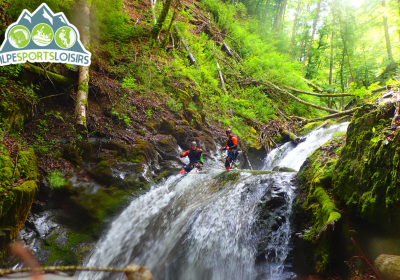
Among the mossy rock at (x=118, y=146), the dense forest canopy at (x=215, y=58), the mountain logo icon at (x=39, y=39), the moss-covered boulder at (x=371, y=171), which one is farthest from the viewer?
the dense forest canopy at (x=215, y=58)

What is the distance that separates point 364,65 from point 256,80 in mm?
7213

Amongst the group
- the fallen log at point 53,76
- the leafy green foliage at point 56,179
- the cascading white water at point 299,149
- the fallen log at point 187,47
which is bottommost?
the cascading white water at point 299,149

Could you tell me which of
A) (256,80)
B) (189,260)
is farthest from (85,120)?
(256,80)

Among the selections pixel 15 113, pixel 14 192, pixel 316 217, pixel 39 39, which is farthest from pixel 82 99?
pixel 316 217

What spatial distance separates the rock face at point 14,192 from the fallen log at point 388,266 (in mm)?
6323

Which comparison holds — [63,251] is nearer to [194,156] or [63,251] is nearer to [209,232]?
[209,232]

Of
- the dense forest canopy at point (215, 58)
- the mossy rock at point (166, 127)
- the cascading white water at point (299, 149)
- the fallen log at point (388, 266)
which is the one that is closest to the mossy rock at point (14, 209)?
the dense forest canopy at point (215, 58)

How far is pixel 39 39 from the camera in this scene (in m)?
6.39

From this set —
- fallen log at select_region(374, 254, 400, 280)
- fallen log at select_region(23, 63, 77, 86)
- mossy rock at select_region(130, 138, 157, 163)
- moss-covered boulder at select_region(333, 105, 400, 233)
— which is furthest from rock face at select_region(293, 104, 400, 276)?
fallen log at select_region(23, 63, 77, 86)

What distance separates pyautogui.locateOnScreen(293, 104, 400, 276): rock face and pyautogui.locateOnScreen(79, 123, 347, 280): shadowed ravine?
1.73ft

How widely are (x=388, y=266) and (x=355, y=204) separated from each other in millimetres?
1110

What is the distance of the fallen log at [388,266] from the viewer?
2694 mm

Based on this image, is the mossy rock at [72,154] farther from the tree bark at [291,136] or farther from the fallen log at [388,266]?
the tree bark at [291,136]

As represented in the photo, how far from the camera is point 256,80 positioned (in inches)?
651
